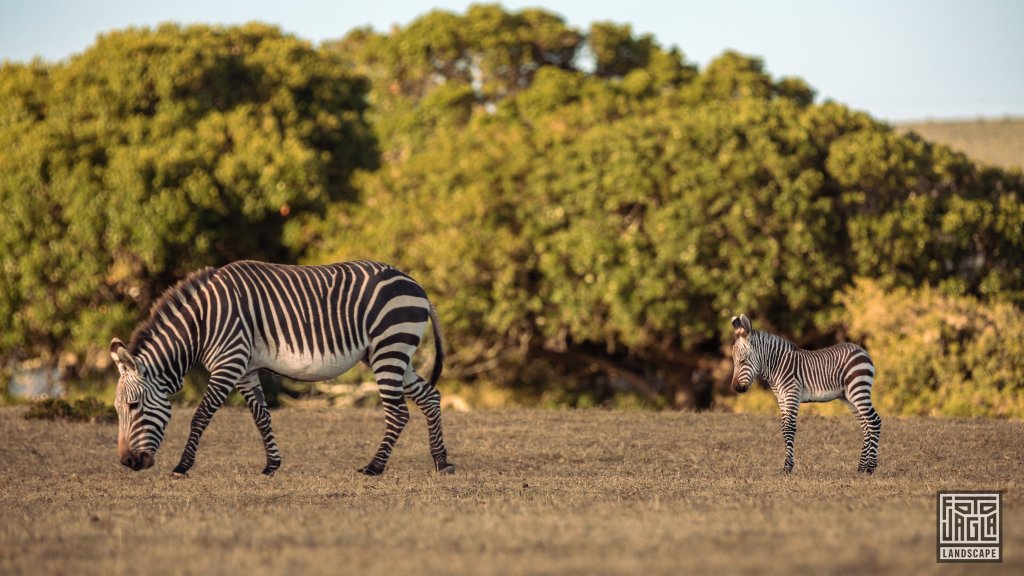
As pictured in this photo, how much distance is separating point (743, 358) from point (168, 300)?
5.99m

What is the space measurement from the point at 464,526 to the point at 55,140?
2661 centimetres

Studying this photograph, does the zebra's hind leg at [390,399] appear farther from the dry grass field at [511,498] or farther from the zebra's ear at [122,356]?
the zebra's ear at [122,356]

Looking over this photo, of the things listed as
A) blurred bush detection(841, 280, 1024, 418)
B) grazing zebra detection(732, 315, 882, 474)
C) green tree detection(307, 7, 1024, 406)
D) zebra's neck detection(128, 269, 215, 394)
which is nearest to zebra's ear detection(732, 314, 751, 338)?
grazing zebra detection(732, 315, 882, 474)

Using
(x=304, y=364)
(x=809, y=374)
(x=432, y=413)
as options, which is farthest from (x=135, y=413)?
(x=809, y=374)

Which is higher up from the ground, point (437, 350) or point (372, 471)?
point (437, 350)

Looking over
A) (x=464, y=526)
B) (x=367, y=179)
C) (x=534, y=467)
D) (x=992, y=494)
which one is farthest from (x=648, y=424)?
(x=367, y=179)

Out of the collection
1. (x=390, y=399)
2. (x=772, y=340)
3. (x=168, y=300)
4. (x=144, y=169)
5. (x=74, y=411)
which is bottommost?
(x=74, y=411)

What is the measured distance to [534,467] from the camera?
15016mm

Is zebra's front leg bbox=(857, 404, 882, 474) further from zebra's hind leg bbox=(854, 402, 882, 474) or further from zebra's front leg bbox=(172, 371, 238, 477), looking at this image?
zebra's front leg bbox=(172, 371, 238, 477)

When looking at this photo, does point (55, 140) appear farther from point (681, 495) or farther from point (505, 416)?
point (681, 495)

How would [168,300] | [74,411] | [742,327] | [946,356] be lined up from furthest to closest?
[946,356] < [74,411] < [168,300] < [742,327]

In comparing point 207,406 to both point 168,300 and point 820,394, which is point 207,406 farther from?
point 820,394

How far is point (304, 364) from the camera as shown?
1396 centimetres

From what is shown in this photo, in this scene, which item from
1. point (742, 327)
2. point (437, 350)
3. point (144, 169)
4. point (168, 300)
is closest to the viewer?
point (742, 327)
